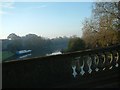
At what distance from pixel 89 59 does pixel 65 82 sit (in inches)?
41.5

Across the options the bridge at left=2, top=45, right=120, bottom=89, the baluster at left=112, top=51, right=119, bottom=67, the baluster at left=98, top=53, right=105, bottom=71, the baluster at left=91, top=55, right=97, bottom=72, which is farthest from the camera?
the baluster at left=112, top=51, right=119, bottom=67

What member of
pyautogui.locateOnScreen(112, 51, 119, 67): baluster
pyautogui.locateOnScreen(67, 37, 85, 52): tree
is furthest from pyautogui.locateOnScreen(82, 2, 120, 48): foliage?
pyautogui.locateOnScreen(112, 51, 119, 67): baluster

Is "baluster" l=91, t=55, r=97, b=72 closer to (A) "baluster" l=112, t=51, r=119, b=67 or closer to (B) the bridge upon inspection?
(B) the bridge

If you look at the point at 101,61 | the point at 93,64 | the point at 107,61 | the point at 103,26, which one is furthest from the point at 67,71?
the point at 103,26

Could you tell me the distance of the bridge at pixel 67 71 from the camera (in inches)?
279

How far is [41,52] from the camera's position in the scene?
7.96m

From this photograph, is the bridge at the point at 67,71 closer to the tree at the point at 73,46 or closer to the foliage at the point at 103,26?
the tree at the point at 73,46

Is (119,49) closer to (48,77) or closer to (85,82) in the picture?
(85,82)

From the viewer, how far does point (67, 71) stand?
784 centimetres

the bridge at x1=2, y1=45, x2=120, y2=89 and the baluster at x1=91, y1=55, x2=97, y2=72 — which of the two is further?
the baluster at x1=91, y1=55, x2=97, y2=72

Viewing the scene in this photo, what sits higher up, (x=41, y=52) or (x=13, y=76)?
(x=41, y=52)

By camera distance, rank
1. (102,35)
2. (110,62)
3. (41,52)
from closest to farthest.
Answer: (41,52) → (110,62) → (102,35)

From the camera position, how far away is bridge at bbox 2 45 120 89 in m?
7.10

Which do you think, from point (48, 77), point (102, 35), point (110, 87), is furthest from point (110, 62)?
point (102, 35)
